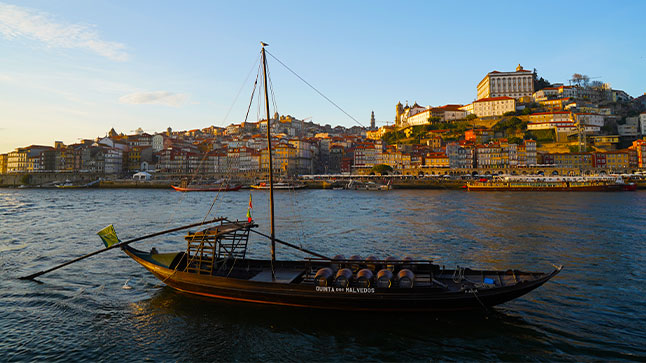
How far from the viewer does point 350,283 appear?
9922 millimetres

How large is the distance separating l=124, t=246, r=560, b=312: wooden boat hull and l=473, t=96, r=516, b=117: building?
4329 inches

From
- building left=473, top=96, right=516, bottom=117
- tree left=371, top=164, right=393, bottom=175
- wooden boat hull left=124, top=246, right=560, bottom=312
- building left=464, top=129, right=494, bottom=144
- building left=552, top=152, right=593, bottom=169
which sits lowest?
wooden boat hull left=124, top=246, right=560, bottom=312

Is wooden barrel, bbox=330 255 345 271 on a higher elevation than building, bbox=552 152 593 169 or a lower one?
lower

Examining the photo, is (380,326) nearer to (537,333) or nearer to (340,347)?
(340,347)

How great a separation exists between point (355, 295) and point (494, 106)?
371ft

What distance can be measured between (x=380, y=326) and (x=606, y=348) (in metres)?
4.91

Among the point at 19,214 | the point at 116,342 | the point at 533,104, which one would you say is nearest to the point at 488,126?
the point at 533,104

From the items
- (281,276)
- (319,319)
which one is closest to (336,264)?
(281,276)

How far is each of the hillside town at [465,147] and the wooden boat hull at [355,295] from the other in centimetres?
7335

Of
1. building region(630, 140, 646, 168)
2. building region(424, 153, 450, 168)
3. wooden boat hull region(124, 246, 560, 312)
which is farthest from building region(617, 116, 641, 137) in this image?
wooden boat hull region(124, 246, 560, 312)

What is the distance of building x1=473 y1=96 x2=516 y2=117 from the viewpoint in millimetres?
107125

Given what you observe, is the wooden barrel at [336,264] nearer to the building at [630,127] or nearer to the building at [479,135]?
the building at [479,135]

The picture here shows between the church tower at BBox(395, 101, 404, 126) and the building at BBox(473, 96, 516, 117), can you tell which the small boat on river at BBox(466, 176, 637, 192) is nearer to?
the building at BBox(473, 96, 516, 117)

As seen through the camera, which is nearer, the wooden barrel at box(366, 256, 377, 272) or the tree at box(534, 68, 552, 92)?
the wooden barrel at box(366, 256, 377, 272)
